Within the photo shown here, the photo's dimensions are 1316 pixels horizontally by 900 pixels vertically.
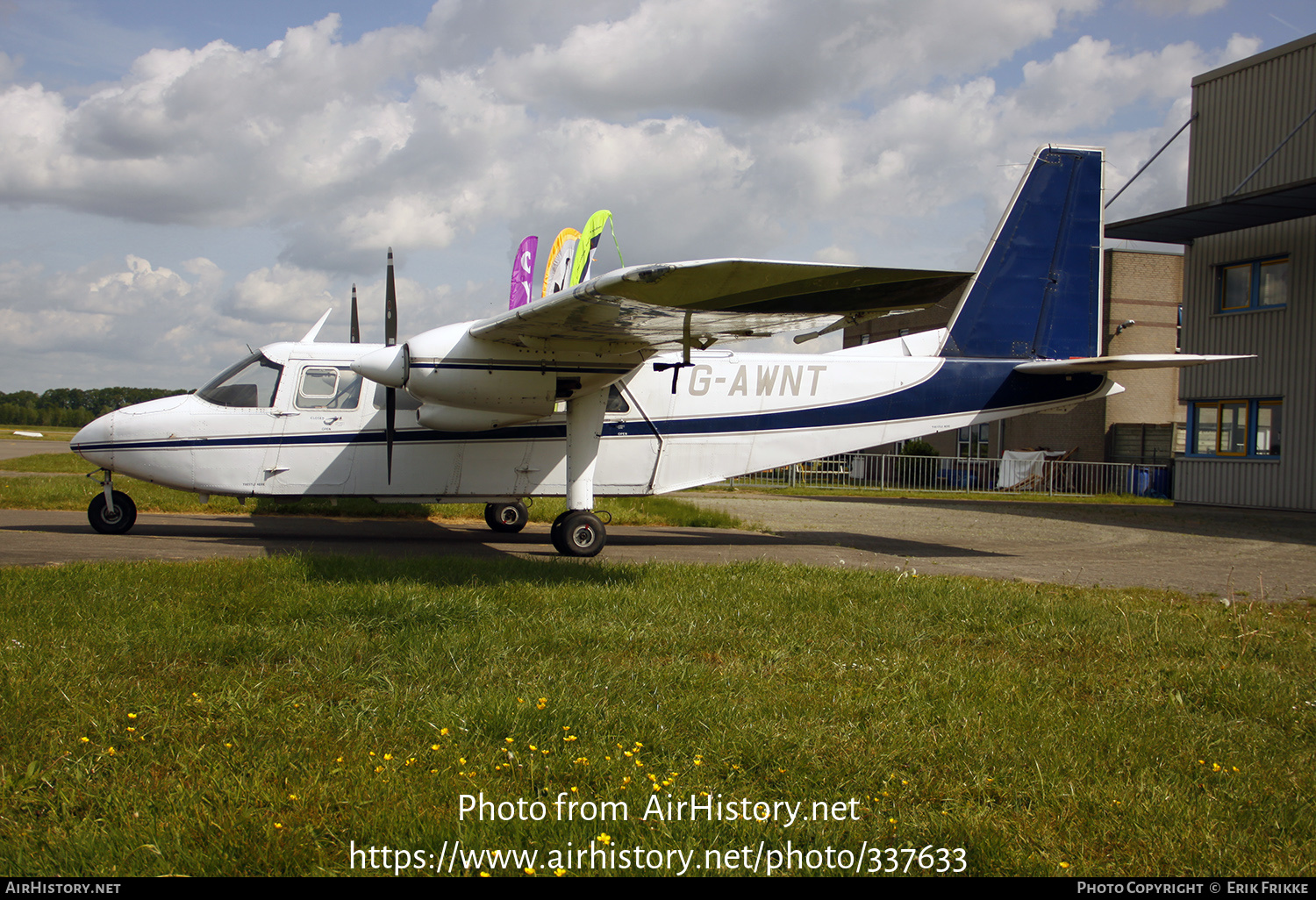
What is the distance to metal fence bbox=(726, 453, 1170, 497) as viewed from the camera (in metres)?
29.4

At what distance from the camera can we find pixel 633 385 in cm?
1184

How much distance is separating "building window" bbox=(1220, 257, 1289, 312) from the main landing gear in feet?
79.0

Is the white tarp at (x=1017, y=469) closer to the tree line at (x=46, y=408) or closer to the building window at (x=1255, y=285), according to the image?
the building window at (x=1255, y=285)

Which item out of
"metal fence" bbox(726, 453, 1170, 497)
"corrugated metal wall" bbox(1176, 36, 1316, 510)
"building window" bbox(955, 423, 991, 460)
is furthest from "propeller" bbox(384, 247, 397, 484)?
"building window" bbox(955, 423, 991, 460)

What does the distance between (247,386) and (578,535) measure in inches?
190

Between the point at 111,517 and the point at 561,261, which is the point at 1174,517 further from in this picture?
the point at 111,517

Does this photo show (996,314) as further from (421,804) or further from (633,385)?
(421,804)

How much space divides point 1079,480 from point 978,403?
20.6m

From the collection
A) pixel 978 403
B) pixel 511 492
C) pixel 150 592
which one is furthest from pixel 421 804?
pixel 978 403

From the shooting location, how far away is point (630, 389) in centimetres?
1181

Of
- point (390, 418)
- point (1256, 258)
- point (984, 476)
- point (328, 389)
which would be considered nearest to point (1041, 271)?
point (390, 418)

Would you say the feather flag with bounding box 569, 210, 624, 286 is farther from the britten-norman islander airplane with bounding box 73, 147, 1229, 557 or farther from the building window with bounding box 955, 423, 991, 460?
the building window with bounding box 955, 423, 991, 460

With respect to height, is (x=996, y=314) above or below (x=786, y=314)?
above

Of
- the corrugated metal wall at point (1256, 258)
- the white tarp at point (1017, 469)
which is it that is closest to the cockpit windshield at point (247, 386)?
the corrugated metal wall at point (1256, 258)
